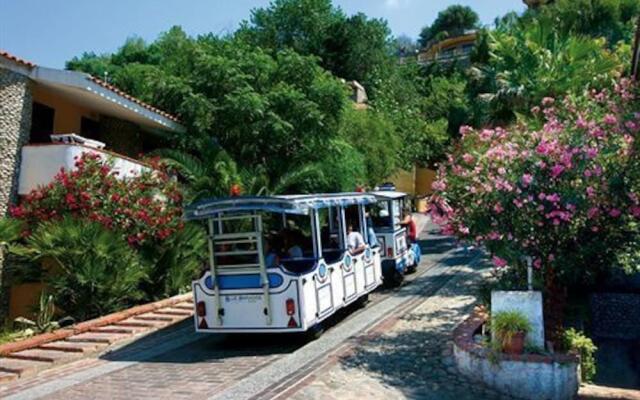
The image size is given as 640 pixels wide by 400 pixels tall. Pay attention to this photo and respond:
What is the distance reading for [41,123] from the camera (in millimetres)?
15977

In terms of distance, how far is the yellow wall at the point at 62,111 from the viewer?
15.7 metres

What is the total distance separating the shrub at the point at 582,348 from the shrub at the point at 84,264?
8290mm

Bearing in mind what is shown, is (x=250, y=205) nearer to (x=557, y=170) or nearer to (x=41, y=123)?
(x=557, y=170)

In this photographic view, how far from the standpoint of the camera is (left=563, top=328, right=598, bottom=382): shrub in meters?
8.12

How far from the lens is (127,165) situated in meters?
14.9

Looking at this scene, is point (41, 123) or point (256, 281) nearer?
point (256, 281)

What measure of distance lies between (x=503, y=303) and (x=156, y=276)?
8.54 metres

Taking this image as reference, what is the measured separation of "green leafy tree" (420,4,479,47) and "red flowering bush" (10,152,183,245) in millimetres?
83901

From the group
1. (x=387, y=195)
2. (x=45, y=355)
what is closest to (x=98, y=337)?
(x=45, y=355)

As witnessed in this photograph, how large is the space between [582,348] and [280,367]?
4.16 metres

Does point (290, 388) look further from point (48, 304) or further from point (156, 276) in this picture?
point (156, 276)

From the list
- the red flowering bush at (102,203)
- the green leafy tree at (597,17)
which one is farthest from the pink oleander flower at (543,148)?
the green leafy tree at (597,17)

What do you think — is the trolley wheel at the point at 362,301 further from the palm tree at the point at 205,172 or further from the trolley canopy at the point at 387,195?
the palm tree at the point at 205,172

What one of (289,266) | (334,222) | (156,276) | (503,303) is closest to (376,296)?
(334,222)
